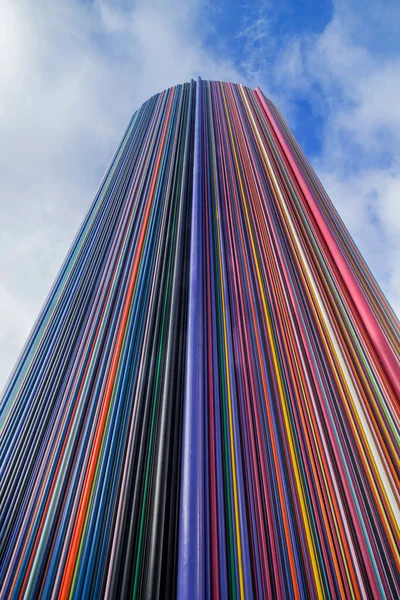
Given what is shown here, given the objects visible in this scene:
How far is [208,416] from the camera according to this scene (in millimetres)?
701

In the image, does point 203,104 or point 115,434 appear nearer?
point 115,434

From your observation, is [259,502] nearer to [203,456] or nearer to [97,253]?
[203,456]

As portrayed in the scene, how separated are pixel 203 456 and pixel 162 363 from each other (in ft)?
0.96

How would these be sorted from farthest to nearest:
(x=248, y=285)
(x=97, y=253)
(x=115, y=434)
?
(x=97, y=253)
(x=248, y=285)
(x=115, y=434)

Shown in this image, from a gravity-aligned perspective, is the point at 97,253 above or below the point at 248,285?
above

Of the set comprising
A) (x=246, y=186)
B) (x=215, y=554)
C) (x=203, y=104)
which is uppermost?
(x=203, y=104)

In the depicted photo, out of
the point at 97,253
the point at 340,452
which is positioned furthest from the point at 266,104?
the point at 340,452

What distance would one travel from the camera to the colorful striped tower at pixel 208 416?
21.4 inches

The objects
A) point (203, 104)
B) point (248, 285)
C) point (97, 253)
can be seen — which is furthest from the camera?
point (203, 104)

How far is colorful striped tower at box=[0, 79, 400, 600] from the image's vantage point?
1.78 feet

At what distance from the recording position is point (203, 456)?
623 mm

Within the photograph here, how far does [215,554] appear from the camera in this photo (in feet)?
1.71

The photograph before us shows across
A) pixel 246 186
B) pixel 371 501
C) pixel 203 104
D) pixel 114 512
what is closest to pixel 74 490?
pixel 114 512

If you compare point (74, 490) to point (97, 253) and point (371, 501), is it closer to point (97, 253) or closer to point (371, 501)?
point (371, 501)
